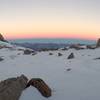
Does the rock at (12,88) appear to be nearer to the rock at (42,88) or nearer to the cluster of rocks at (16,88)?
the cluster of rocks at (16,88)

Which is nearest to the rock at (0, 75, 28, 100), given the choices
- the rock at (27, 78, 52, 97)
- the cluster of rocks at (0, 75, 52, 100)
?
the cluster of rocks at (0, 75, 52, 100)

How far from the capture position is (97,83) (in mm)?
14320

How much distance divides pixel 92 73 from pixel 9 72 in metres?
8.10

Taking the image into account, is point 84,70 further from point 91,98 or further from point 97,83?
point 91,98

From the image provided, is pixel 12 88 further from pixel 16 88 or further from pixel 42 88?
pixel 42 88

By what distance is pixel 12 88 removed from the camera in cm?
1080

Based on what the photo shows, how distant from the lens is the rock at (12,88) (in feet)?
32.3

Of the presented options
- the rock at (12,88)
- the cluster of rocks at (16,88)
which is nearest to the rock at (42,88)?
the cluster of rocks at (16,88)

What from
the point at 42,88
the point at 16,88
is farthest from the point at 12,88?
the point at 42,88


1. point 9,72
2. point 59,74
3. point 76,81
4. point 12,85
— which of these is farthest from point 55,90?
point 9,72

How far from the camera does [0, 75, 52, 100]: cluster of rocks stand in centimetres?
1000

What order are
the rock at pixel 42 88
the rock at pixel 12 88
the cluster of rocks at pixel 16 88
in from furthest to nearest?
1. the rock at pixel 42 88
2. the cluster of rocks at pixel 16 88
3. the rock at pixel 12 88

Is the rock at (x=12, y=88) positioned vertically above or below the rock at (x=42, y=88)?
above

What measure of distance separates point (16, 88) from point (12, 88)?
438 millimetres
